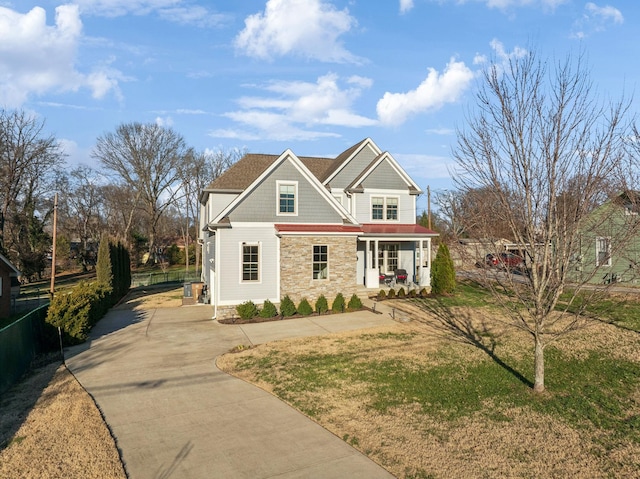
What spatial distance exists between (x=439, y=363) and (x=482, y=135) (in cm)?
551

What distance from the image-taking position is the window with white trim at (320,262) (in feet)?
59.0

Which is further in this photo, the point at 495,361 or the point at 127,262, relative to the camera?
the point at 127,262

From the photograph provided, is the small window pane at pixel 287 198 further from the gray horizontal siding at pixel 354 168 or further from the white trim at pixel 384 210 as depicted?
the white trim at pixel 384 210

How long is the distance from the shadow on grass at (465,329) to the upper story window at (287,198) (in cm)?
721

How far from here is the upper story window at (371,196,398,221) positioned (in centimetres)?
2295

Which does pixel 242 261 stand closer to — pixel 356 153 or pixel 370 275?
pixel 370 275

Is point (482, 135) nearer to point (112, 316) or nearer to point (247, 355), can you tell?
point (247, 355)

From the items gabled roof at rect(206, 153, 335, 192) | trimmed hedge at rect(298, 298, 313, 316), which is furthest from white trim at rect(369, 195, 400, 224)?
trimmed hedge at rect(298, 298, 313, 316)

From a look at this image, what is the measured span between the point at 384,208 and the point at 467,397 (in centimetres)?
1608

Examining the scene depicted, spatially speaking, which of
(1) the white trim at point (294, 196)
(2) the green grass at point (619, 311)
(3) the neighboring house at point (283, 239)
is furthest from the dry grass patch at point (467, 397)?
(1) the white trim at point (294, 196)

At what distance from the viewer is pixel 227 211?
56.5ft

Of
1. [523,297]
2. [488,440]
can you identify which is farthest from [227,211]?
[488,440]

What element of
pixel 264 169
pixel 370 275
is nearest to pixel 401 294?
pixel 370 275

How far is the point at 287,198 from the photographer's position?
1836cm
